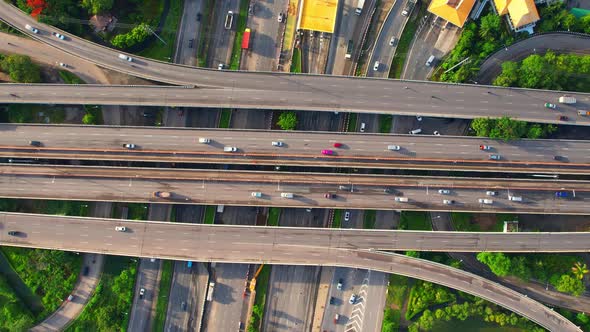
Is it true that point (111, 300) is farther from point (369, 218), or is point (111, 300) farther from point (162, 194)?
point (369, 218)

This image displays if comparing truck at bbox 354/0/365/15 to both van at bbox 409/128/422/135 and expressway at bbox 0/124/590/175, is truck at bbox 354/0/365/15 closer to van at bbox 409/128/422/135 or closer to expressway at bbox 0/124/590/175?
expressway at bbox 0/124/590/175

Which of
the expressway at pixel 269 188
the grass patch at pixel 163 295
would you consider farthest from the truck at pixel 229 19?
the grass patch at pixel 163 295

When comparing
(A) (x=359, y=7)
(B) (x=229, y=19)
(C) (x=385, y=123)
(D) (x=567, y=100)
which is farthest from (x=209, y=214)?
(D) (x=567, y=100)

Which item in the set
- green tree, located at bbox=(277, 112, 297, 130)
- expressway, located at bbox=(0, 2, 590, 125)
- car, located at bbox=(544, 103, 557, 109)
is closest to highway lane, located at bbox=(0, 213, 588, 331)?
green tree, located at bbox=(277, 112, 297, 130)

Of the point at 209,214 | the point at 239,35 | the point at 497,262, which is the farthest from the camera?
the point at 239,35

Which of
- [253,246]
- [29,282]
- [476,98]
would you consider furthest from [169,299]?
[476,98]

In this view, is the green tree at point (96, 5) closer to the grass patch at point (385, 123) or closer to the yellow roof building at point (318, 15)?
the yellow roof building at point (318, 15)
